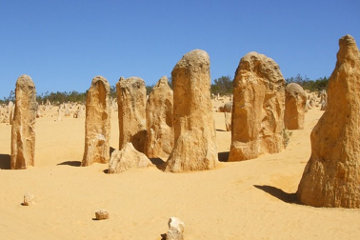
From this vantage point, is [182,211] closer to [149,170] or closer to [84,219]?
[84,219]

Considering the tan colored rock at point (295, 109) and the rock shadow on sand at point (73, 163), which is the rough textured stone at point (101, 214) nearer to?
the rock shadow on sand at point (73, 163)

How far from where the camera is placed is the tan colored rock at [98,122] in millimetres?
13297

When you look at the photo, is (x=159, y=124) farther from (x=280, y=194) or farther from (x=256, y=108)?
(x=280, y=194)

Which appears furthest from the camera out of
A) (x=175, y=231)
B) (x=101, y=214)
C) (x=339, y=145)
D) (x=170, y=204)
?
(x=170, y=204)

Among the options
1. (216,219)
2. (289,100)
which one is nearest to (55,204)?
(216,219)

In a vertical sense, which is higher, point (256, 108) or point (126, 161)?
point (256, 108)

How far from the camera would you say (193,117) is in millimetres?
11438

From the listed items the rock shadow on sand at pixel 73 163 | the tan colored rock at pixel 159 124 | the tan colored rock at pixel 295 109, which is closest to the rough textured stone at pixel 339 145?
the tan colored rock at pixel 159 124

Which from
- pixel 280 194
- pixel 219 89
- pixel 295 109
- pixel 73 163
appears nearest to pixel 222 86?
pixel 219 89

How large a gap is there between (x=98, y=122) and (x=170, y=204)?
→ 6209 millimetres

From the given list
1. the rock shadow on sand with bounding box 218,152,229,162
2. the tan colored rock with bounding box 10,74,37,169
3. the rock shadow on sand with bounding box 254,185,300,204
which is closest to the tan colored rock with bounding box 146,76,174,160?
the rock shadow on sand with bounding box 218,152,229,162

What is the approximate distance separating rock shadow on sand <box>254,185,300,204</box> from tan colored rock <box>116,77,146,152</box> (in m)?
6.71

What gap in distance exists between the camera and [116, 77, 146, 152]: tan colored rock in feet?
47.1

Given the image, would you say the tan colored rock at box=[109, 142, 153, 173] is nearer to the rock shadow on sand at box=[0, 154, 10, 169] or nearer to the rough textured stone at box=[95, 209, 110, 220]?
the rough textured stone at box=[95, 209, 110, 220]
